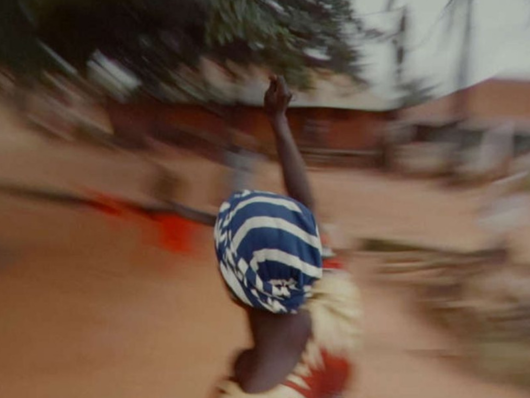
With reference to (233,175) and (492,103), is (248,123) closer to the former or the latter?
(233,175)

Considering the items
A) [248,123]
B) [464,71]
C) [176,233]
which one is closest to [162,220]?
[176,233]

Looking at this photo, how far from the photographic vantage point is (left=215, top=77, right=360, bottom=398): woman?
668 mm

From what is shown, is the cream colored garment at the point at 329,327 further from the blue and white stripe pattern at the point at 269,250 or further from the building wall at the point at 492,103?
the building wall at the point at 492,103

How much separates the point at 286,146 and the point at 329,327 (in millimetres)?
168

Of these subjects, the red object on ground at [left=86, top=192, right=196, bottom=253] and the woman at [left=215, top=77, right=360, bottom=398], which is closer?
the woman at [left=215, top=77, right=360, bottom=398]

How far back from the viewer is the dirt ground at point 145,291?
2.56 ft

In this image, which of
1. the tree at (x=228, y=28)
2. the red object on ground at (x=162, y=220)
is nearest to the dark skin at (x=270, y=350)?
the red object on ground at (x=162, y=220)

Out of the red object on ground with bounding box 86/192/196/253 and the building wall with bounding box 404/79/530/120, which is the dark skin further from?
the building wall with bounding box 404/79/530/120

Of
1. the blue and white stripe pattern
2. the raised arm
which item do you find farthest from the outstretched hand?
the blue and white stripe pattern

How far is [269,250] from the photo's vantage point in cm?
66

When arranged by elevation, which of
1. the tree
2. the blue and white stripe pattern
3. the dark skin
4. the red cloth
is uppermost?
the tree

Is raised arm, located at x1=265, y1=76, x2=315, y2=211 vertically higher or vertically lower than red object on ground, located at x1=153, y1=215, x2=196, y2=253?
higher

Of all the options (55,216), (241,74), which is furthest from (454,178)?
(55,216)

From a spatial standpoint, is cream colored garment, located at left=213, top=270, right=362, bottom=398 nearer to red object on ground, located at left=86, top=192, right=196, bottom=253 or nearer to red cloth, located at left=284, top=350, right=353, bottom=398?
red cloth, located at left=284, top=350, right=353, bottom=398
